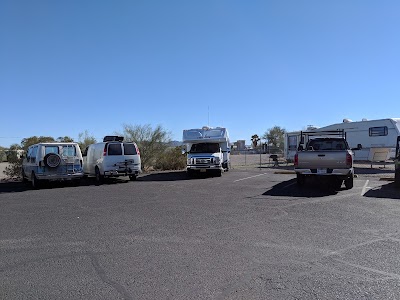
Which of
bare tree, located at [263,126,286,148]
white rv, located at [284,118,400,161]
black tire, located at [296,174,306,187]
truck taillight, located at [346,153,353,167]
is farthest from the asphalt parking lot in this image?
bare tree, located at [263,126,286,148]

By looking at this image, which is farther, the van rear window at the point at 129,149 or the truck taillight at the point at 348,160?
the van rear window at the point at 129,149

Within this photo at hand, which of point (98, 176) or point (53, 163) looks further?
point (98, 176)

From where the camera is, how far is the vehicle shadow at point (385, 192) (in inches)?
520

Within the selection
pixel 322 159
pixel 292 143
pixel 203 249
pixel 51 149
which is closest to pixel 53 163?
pixel 51 149

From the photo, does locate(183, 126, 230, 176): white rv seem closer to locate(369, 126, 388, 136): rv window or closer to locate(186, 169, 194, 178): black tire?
locate(186, 169, 194, 178): black tire

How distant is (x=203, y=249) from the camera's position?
6.79 m

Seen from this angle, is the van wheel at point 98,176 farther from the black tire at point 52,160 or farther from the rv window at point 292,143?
the rv window at point 292,143

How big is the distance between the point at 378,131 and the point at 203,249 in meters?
26.5

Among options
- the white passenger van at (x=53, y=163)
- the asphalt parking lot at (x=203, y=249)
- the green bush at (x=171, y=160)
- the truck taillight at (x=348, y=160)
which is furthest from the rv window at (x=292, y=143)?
the asphalt parking lot at (x=203, y=249)

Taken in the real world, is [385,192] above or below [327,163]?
below

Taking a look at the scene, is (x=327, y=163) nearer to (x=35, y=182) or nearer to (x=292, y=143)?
(x=35, y=182)

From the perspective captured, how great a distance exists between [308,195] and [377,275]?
338 inches

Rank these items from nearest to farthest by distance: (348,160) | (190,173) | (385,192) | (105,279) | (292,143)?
1. (105,279)
2. (385,192)
3. (348,160)
4. (190,173)
5. (292,143)

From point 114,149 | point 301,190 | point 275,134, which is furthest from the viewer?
point 275,134
